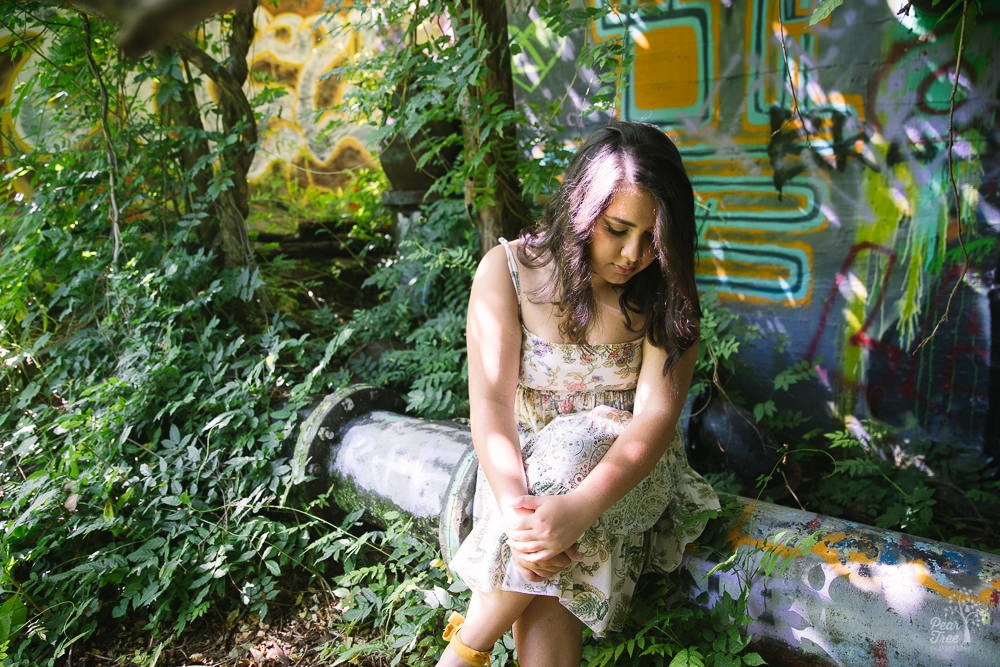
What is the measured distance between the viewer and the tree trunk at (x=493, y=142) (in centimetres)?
323

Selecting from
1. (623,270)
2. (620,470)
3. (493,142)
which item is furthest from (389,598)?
(493,142)

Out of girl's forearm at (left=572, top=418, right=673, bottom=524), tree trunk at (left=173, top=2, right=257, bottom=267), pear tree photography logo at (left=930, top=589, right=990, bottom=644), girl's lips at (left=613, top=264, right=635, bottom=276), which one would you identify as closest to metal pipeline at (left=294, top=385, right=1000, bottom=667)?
pear tree photography logo at (left=930, top=589, right=990, bottom=644)

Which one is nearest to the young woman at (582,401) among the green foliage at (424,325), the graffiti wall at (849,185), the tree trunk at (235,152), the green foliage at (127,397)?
the green foliage at (127,397)

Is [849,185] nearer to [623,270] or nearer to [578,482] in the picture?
[623,270]

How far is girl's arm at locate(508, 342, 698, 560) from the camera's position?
1768mm

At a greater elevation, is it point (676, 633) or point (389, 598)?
point (676, 633)

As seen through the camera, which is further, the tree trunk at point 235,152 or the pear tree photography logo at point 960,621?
the tree trunk at point 235,152

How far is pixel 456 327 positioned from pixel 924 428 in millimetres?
2280

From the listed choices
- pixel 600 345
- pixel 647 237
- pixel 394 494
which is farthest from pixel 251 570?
pixel 647 237

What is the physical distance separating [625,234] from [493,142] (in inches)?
62.5

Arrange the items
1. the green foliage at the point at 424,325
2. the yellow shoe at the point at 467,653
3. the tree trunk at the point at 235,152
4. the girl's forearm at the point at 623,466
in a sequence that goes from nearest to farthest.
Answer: the girl's forearm at the point at 623,466, the yellow shoe at the point at 467,653, the green foliage at the point at 424,325, the tree trunk at the point at 235,152

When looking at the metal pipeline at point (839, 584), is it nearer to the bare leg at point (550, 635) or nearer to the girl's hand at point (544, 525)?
the bare leg at point (550, 635)

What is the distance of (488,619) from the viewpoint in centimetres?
193

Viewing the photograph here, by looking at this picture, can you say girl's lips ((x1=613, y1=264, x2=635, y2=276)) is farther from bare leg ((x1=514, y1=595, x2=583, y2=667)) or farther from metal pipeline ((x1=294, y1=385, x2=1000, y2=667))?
bare leg ((x1=514, y1=595, x2=583, y2=667))
